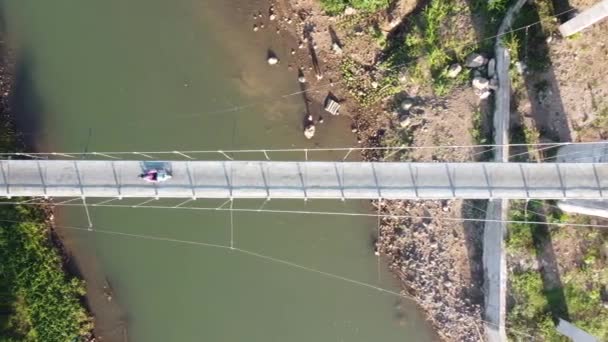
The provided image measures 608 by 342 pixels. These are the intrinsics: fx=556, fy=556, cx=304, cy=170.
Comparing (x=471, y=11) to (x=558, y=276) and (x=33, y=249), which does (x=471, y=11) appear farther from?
(x=33, y=249)

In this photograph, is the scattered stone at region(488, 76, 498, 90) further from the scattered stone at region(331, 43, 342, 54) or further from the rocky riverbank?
the scattered stone at region(331, 43, 342, 54)

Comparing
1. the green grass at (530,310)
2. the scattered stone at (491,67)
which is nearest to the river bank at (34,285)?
Answer: the green grass at (530,310)

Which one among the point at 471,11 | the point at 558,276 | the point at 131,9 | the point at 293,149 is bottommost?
the point at 558,276

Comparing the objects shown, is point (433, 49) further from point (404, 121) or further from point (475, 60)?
point (404, 121)

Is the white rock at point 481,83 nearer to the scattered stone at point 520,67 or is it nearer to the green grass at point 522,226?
the scattered stone at point 520,67

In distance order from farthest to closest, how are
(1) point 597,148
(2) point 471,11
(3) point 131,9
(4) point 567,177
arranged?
1. (3) point 131,9
2. (2) point 471,11
3. (1) point 597,148
4. (4) point 567,177

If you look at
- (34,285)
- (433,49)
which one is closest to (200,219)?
(34,285)

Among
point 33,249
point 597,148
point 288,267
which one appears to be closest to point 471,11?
point 597,148
